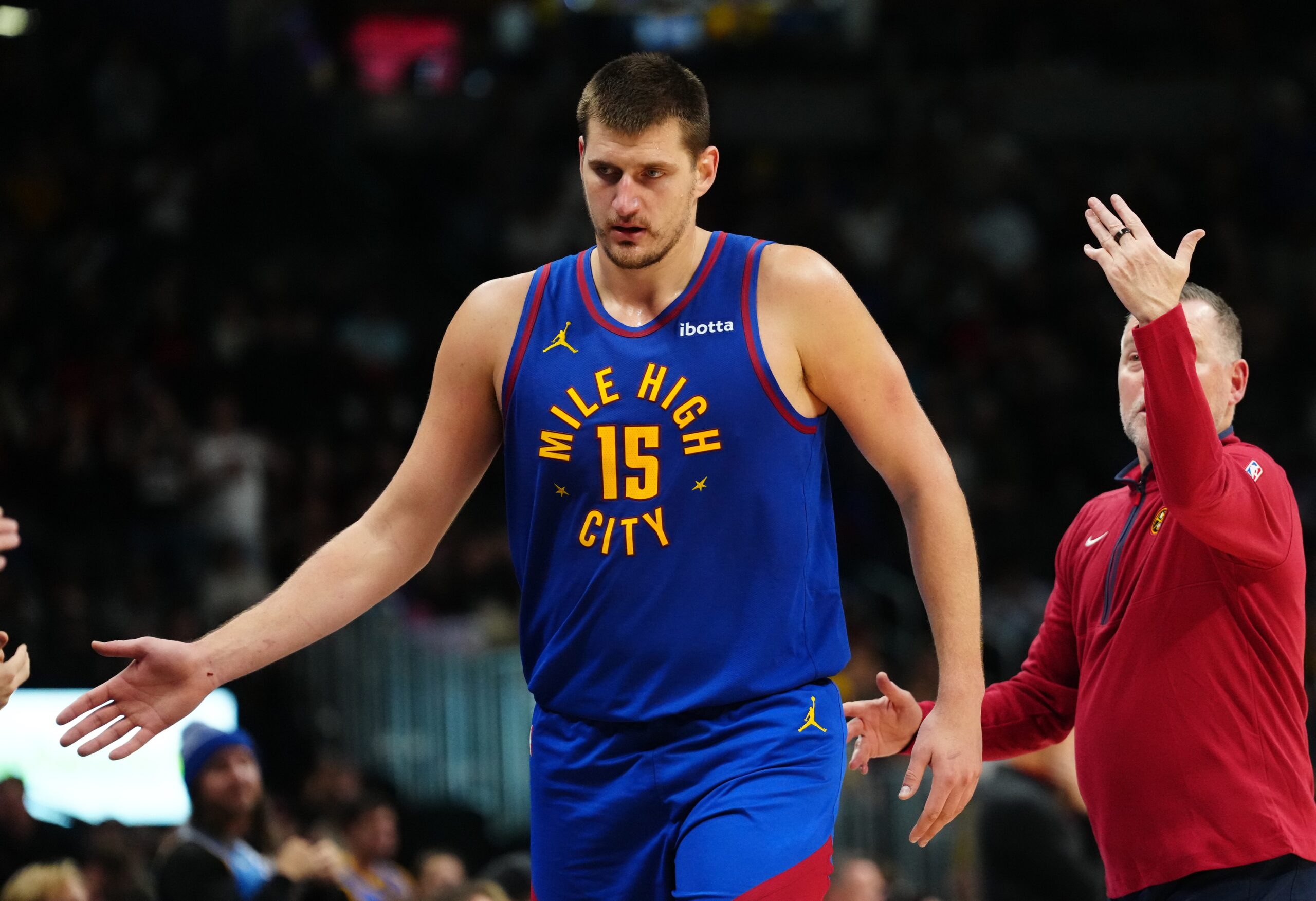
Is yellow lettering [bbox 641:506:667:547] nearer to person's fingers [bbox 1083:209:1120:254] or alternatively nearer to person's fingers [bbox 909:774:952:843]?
person's fingers [bbox 909:774:952:843]

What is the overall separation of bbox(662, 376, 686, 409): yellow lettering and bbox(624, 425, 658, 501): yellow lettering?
6 centimetres

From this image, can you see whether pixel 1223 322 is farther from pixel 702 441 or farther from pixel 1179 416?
pixel 702 441

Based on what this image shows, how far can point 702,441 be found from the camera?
145 inches

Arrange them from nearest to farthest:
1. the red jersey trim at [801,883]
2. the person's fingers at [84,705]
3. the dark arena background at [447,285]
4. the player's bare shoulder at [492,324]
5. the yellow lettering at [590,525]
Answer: the red jersey trim at [801,883] → the person's fingers at [84,705] → the yellow lettering at [590,525] → the player's bare shoulder at [492,324] → the dark arena background at [447,285]

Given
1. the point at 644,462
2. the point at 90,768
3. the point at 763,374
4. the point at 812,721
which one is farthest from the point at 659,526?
the point at 90,768

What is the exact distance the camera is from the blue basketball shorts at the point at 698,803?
3.51 m

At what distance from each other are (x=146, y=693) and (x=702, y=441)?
1.41m

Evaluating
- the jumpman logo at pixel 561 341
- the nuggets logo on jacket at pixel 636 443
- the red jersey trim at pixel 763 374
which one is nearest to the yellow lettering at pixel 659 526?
the nuggets logo on jacket at pixel 636 443

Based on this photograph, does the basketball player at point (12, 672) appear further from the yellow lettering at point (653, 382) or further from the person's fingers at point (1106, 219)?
the person's fingers at point (1106, 219)

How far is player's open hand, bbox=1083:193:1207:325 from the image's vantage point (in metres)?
3.76

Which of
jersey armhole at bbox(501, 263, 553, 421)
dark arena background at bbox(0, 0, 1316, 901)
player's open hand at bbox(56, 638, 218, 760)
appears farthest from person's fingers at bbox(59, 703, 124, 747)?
dark arena background at bbox(0, 0, 1316, 901)

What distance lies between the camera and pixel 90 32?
14.9 meters

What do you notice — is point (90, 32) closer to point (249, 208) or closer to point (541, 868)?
point (249, 208)

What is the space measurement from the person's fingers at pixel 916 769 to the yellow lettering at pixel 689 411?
0.92 m
